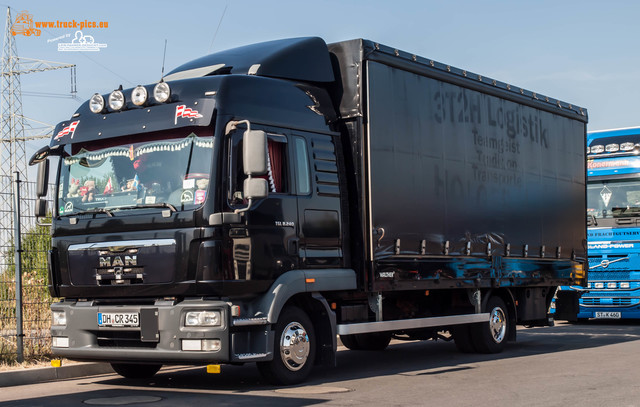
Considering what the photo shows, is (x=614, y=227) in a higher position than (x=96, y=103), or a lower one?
lower

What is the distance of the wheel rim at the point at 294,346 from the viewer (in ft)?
32.1

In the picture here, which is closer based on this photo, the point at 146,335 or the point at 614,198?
the point at 146,335

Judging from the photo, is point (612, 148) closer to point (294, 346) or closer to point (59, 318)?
point (294, 346)

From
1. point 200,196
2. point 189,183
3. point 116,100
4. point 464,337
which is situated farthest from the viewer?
point 464,337

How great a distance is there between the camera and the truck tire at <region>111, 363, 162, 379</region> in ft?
36.1

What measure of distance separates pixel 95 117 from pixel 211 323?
2.87 meters

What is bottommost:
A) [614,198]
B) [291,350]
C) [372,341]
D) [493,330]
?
[372,341]

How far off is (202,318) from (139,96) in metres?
2.57

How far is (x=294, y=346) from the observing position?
32.5 ft

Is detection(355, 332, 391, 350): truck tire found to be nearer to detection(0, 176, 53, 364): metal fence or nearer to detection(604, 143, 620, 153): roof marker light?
detection(0, 176, 53, 364): metal fence

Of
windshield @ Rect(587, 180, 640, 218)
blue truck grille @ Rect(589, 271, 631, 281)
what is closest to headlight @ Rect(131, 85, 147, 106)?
windshield @ Rect(587, 180, 640, 218)

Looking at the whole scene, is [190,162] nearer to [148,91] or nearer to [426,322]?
[148,91]

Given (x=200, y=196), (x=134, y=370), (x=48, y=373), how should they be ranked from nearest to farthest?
(x=200, y=196)
(x=48, y=373)
(x=134, y=370)

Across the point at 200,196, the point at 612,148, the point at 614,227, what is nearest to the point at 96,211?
the point at 200,196
